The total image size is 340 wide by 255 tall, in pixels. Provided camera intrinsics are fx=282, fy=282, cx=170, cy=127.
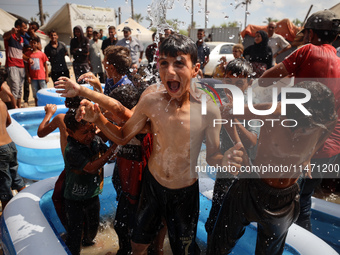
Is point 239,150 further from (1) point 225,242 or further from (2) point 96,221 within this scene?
(2) point 96,221

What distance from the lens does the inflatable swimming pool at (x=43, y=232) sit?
2041 mm

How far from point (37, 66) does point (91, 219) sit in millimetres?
5450

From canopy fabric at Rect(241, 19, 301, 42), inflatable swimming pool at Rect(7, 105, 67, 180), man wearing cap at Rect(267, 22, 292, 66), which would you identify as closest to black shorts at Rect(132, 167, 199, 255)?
inflatable swimming pool at Rect(7, 105, 67, 180)

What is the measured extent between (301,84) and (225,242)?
117cm

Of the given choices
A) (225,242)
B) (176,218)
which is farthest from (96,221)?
(225,242)

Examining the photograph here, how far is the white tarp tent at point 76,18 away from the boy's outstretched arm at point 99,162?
57.5ft

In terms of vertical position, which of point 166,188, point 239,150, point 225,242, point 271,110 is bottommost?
point 225,242

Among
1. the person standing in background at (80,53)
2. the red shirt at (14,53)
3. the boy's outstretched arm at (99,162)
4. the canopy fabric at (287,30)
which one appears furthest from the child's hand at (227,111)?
the canopy fabric at (287,30)

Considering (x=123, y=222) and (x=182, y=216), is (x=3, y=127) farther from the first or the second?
(x=182, y=216)

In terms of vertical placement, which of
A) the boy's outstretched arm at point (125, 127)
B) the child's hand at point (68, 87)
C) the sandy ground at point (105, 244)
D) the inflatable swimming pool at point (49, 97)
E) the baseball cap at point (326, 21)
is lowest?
the sandy ground at point (105, 244)

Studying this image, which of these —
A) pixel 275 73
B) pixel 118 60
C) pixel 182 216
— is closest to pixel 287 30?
pixel 275 73

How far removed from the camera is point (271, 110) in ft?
6.04

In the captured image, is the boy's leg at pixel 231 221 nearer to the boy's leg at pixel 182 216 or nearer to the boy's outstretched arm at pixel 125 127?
the boy's leg at pixel 182 216

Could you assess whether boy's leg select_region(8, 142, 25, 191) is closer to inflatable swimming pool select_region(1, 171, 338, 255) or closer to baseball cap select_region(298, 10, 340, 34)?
inflatable swimming pool select_region(1, 171, 338, 255)
